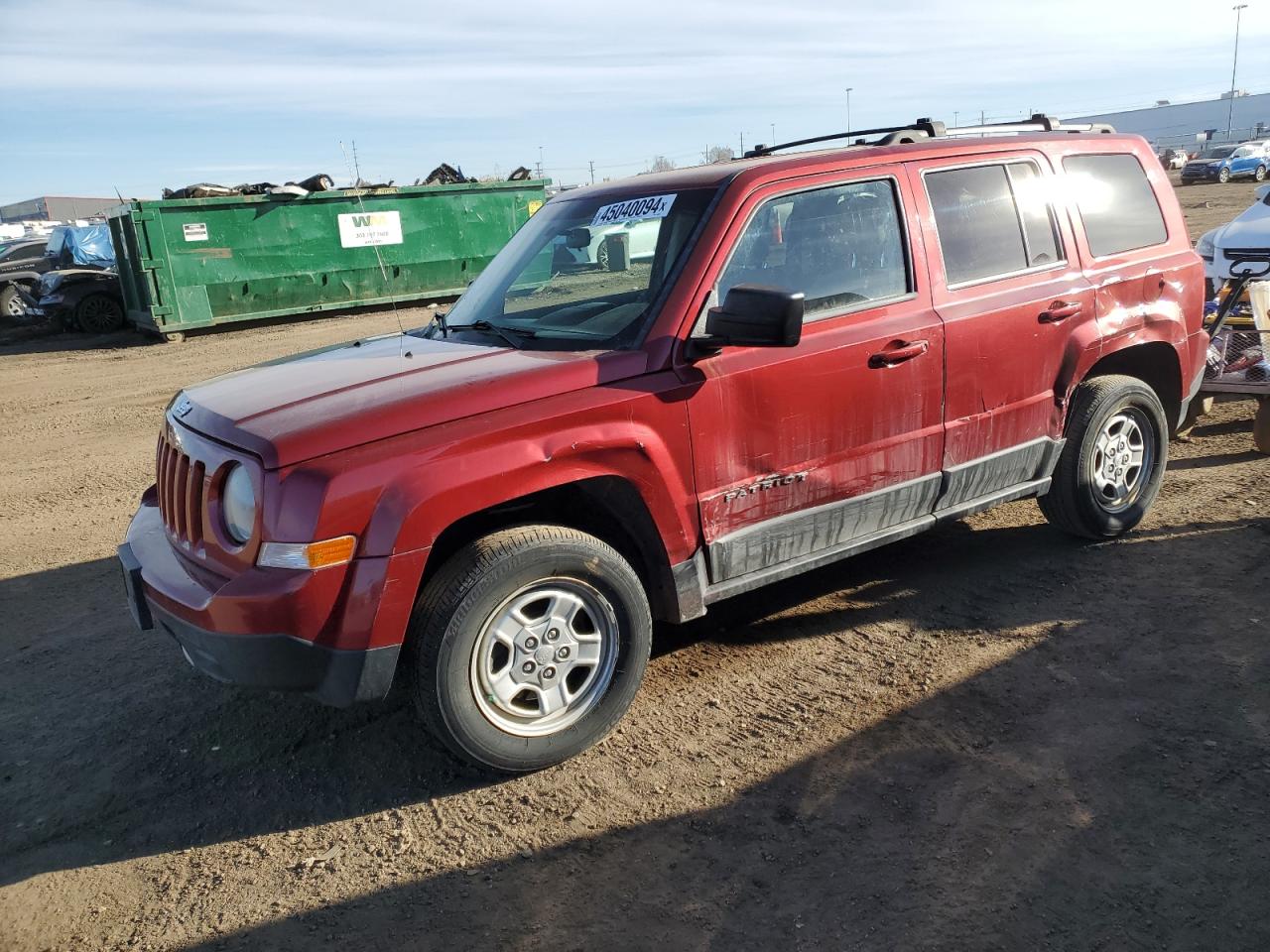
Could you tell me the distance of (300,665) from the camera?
3.09 m

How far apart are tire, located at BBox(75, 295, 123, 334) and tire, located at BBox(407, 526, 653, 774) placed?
59.2 feet

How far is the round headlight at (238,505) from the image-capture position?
124 inches

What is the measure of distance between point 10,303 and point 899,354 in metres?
20.9

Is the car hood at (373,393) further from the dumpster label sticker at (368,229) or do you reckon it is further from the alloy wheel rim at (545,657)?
the dumpster label sticker at (368,229)

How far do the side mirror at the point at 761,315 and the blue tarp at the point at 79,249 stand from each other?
20.8 meters

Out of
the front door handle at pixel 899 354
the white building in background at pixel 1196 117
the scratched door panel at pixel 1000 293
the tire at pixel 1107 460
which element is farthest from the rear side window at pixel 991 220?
the white building in background at pixel 1196 117

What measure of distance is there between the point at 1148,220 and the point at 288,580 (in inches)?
179

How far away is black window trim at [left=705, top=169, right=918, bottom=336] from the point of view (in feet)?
12.3

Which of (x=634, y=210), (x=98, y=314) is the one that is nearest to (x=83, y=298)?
(x=98, y=314)

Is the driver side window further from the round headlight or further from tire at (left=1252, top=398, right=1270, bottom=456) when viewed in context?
tire at (left=1252, top=398, right=1270, bottom=456)

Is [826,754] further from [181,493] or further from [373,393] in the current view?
[181,493]

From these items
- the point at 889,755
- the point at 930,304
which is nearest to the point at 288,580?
the point at 889,755

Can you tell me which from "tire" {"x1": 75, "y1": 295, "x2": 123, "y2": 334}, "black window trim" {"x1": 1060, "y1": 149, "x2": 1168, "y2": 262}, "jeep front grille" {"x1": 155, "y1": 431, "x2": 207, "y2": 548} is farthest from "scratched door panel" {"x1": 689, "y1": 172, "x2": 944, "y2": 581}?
"tire" {"x1": 75, "y1": 295, "x2": 123, "y2": 334}

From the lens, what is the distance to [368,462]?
305cm
